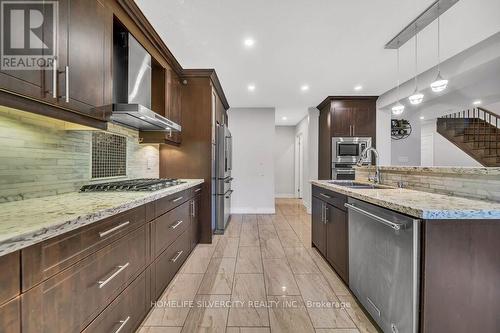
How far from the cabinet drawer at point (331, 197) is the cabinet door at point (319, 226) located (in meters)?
0.09

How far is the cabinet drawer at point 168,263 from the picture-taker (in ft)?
6.14

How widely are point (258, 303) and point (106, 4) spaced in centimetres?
265

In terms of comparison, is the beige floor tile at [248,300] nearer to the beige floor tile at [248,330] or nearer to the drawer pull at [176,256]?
the beige floor tile at [248,330]

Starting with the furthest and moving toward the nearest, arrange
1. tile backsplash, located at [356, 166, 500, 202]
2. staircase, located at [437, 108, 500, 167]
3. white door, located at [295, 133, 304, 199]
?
white door, located at [295, 133, 304, 199] → staircase, located at [437, 108, 500, 167] → tile backsplash, located at [356, 166, 500, 202]

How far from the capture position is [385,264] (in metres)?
1.45

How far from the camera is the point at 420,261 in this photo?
1.18 m

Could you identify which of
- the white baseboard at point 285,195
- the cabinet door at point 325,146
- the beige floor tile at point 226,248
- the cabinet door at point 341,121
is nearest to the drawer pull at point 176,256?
the beige floor tile at point 226,248

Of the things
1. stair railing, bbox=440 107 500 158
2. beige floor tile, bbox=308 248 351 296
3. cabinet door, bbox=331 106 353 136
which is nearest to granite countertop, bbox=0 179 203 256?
beige floor tile, bbox=308 248 351 296

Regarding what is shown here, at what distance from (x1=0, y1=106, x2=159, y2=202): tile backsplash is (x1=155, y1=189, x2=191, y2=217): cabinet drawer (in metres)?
0.67

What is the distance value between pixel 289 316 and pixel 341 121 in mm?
4014

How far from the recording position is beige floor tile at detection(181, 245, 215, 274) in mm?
2543

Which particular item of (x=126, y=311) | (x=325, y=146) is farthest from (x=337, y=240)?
(x=325, y=146)

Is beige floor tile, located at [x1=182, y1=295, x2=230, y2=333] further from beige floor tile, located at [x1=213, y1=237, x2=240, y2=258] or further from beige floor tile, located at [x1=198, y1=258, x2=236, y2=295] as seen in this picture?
beige floor tile, located at [x1=213, y1=237, x2=240, y2=258]

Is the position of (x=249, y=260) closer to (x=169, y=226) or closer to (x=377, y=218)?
(x=169, y=226)
